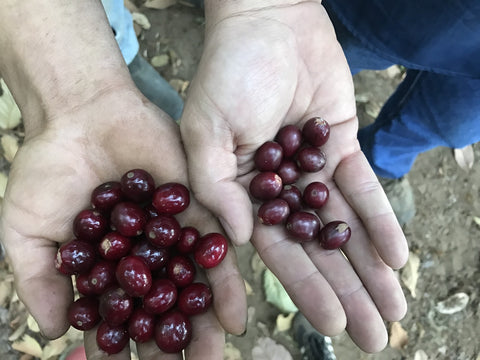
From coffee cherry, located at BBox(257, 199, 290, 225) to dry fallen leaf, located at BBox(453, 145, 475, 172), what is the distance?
3333 millimetres

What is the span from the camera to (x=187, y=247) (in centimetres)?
271

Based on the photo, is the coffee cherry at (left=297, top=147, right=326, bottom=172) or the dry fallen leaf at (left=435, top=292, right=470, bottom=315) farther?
the dry fallen leaf at (left=435, top=292, right=470, bottom=315)

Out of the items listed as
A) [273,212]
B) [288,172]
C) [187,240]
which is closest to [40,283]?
[187,240]

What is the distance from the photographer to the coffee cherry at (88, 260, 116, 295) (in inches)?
102

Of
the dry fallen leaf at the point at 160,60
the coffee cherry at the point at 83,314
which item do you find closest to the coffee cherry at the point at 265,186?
the coffee cherry at the point at 83,314

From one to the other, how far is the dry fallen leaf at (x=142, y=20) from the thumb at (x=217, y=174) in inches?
119

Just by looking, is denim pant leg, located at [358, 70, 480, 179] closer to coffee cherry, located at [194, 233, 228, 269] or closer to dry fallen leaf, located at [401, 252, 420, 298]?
dry fallen leaf, located at [401, 252, 420, 298]

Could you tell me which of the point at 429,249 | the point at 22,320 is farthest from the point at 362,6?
the point at 22,320

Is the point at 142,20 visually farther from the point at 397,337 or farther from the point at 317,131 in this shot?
the point at 397,337

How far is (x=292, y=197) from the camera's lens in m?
2.94

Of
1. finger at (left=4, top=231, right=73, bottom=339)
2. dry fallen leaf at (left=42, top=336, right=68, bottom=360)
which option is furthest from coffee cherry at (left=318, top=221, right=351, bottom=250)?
dry fallen leaf at (left=42, top=336, right=68, bottom=360)

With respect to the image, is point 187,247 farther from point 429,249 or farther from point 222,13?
point 429,249

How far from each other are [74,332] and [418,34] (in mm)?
3519

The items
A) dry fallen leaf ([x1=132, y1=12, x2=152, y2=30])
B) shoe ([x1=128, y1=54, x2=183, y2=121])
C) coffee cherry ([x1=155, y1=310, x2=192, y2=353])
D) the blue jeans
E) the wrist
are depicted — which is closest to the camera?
coffee cherry ([x1=155, y1=310, x2=192, y2=353])
